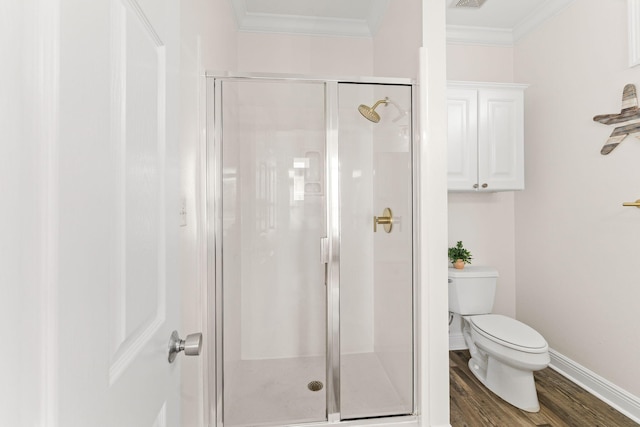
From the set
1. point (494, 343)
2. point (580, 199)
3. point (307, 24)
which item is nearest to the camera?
point (494, 343)

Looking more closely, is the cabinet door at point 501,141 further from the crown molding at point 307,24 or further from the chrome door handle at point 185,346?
the chrome door handle at point 185,346

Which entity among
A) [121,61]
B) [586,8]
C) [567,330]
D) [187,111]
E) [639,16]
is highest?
[586,8]

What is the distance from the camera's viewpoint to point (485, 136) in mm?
2508

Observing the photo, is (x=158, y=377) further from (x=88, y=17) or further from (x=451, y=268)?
(x=451, y=268)

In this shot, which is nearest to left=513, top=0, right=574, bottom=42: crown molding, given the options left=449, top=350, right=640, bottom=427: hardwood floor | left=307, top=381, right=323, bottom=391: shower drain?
left=449, top=350, right=640, bottom=427: hardwood floor

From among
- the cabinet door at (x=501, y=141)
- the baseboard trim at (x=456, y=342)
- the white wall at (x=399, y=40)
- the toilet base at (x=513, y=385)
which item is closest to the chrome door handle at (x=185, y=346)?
the white wall at (x=399, y=40)

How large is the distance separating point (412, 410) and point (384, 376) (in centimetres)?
24

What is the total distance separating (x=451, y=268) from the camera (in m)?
2.60

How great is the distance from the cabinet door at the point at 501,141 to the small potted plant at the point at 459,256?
1.63 ft

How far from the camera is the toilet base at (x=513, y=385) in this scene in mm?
1943

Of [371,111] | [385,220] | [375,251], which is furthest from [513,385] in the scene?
[371,111]

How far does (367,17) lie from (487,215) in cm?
187

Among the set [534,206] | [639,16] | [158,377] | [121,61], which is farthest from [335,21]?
[158,377]

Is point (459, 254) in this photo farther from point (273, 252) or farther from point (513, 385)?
point (273, 252)
